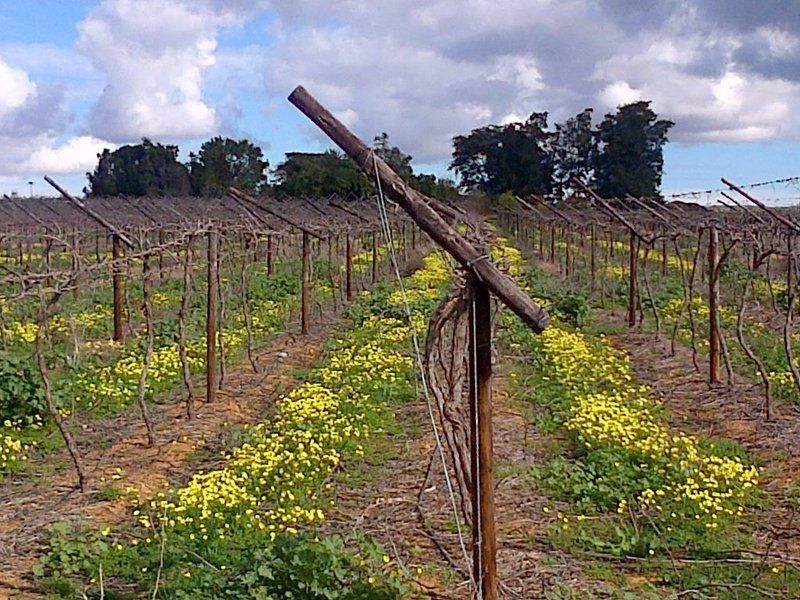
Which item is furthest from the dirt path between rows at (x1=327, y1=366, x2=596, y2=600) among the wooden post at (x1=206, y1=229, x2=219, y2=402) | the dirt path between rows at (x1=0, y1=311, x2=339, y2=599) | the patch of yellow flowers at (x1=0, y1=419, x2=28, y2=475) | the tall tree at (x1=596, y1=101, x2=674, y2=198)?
the tall tree at (x1=596, y1=101, x2=674, y2=198)

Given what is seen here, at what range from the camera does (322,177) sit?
48062 mm

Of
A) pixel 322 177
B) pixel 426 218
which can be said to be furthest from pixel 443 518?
pixel 322 177

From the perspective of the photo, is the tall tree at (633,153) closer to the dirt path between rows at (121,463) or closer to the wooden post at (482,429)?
the dirt path between rows at (121,463)

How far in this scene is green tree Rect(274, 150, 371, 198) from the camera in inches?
1849

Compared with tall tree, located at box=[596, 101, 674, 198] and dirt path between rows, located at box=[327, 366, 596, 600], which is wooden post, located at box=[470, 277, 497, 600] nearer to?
dirt path between rows, located at box=[327, 366, 596, 600]

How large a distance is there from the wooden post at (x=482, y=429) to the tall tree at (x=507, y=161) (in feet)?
188

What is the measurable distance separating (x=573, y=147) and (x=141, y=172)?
29.4 metres

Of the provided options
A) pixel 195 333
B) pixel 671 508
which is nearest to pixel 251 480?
pixel 671 508

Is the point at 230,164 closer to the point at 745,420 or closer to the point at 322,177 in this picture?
the point at 322,177

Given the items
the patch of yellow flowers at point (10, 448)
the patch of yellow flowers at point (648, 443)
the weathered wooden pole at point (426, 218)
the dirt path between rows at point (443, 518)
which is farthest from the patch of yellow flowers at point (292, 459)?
the patch of yellow flowers at point (648, 443)

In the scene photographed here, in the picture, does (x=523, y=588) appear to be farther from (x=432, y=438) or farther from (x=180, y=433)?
(x=180, y=433)

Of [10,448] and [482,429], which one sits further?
[10,448]

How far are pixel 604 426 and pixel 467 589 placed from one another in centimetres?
365

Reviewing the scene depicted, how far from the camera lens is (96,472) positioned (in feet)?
28.0
